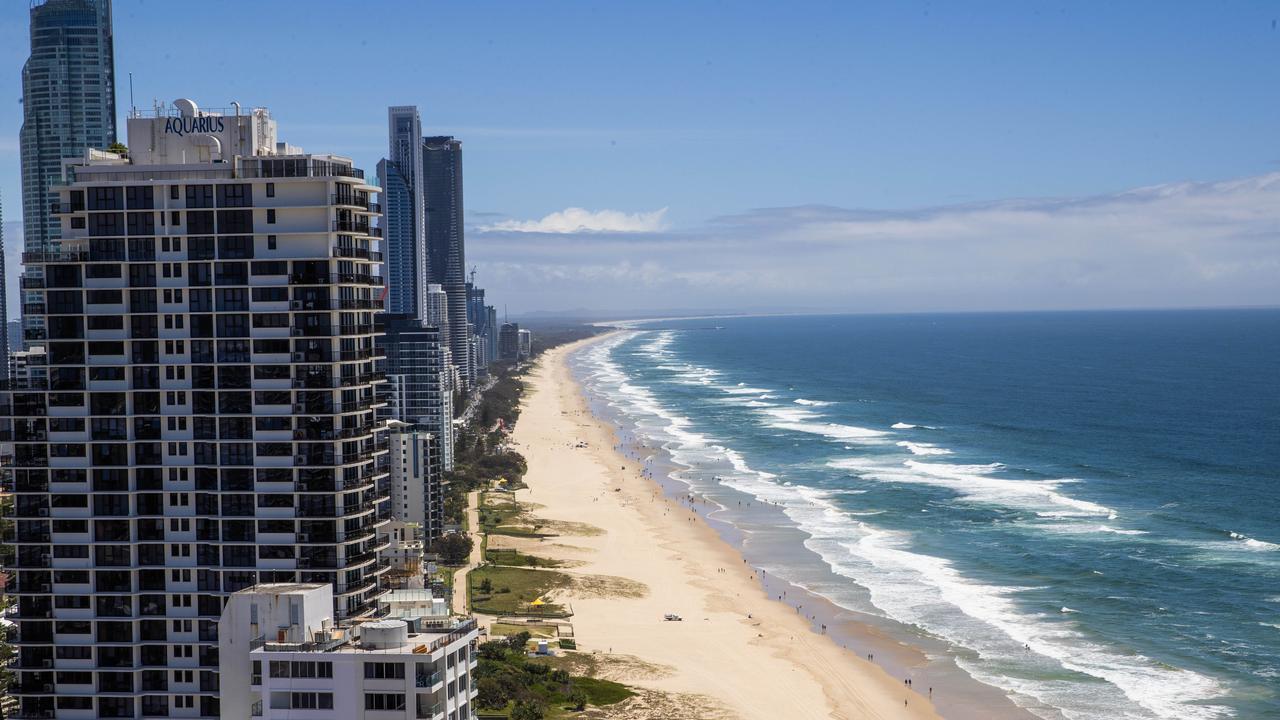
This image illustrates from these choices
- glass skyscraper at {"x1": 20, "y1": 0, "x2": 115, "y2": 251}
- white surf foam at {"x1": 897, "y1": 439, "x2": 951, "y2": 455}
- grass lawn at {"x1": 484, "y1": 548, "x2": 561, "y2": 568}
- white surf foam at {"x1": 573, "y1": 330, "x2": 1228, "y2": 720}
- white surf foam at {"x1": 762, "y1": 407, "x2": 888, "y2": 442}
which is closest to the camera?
white surf foam at {"x1": 573, "y1": 330, "x2": 1228, "y2": 720}

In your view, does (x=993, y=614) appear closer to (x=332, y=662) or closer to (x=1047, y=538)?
(x=1047, y=538)

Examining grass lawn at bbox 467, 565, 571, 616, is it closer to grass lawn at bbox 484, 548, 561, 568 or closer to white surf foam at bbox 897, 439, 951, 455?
grass lawn at bbox 484, 548, 561, 568

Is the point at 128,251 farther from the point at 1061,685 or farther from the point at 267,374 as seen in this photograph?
the point at 1061,685

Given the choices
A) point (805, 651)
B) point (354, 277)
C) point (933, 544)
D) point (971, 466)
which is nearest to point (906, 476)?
point (971, 466)

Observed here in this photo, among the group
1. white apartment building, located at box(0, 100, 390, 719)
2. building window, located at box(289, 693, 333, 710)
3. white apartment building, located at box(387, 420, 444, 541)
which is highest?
white apartment building, located at box(0, 100, 390, 719)

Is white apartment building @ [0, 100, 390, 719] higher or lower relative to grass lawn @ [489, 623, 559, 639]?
higher

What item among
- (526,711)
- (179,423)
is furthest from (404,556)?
(179,423)

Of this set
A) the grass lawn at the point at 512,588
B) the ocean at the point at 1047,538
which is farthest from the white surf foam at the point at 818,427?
the grass lawn at the point at 512,588

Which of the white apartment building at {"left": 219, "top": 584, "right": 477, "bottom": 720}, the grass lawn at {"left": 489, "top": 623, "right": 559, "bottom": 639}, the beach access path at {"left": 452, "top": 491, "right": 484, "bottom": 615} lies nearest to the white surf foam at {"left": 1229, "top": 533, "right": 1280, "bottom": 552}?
the grass lawn at {"left": 489, "top": 623, "right": 559, "bottom": 639}
